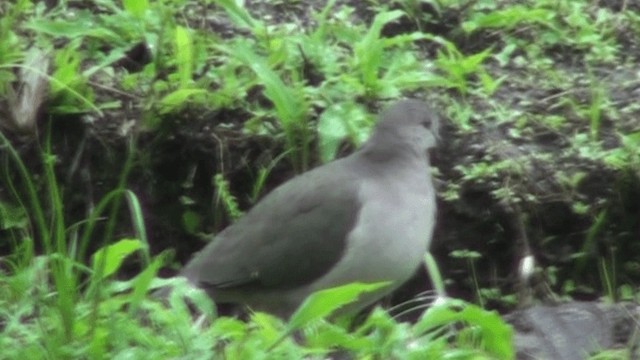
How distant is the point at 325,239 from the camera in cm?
560

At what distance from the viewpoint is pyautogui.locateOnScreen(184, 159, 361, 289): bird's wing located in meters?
5.61

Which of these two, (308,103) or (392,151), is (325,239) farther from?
(308,103)

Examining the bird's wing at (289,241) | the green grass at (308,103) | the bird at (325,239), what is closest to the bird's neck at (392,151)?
the bird at (325,239)

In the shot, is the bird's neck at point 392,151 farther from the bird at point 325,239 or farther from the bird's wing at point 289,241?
the bird's wing at point 289,241

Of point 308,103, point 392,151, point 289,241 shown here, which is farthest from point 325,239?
point 308,103

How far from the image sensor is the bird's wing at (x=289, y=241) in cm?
561

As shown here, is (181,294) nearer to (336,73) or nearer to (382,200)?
(382,200)

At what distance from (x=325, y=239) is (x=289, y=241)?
0.43 ft

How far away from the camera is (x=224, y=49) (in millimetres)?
6699

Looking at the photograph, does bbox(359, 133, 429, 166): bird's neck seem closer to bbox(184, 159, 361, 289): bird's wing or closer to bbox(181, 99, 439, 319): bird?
bbox(181, 99, 439, 319): bird

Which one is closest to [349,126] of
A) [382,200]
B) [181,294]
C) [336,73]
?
[336,73]

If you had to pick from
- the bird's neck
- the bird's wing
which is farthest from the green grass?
the bird's neck

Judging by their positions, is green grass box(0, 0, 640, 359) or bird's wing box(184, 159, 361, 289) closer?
bird's wing box(184, 159, 361, 289)

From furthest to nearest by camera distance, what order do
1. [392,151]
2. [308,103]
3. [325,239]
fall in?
1. [308,103]
2. [392,151]
3. [325,239]
